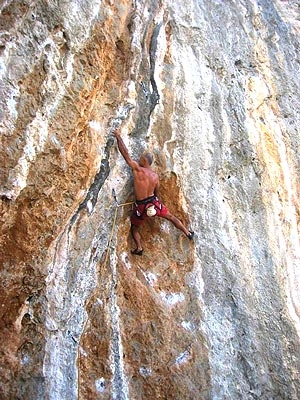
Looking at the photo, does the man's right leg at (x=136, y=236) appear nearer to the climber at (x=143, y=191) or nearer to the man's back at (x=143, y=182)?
the climber at (x=143, y=191)


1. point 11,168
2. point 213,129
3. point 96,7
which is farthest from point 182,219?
point 96,7

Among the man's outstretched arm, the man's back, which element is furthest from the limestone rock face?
the man's back

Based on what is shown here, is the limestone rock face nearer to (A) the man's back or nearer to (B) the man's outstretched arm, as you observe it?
(B) the man's outstretched arm

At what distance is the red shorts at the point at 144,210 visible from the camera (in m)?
5.31

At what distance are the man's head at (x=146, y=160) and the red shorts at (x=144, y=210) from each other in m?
0.43

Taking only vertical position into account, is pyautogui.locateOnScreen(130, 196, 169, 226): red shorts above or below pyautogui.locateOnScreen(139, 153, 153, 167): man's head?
below

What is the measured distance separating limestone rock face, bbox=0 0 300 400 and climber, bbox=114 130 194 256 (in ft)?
0.49

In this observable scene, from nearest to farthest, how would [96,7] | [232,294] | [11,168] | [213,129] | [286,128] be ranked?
[11,168], [96,7], [232,294], [213,129], [286,128]

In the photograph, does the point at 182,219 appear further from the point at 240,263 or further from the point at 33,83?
the point at 33,83

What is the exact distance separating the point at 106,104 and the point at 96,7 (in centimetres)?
115

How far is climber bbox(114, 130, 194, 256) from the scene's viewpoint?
17.3 ft

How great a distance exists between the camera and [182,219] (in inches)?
226

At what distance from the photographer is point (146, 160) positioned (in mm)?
5352

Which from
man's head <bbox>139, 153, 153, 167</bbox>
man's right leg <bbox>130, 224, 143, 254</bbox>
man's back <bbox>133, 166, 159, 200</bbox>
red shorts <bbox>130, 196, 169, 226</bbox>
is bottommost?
man's right leg <bbox>130, 224, 143, 254</bbox>
